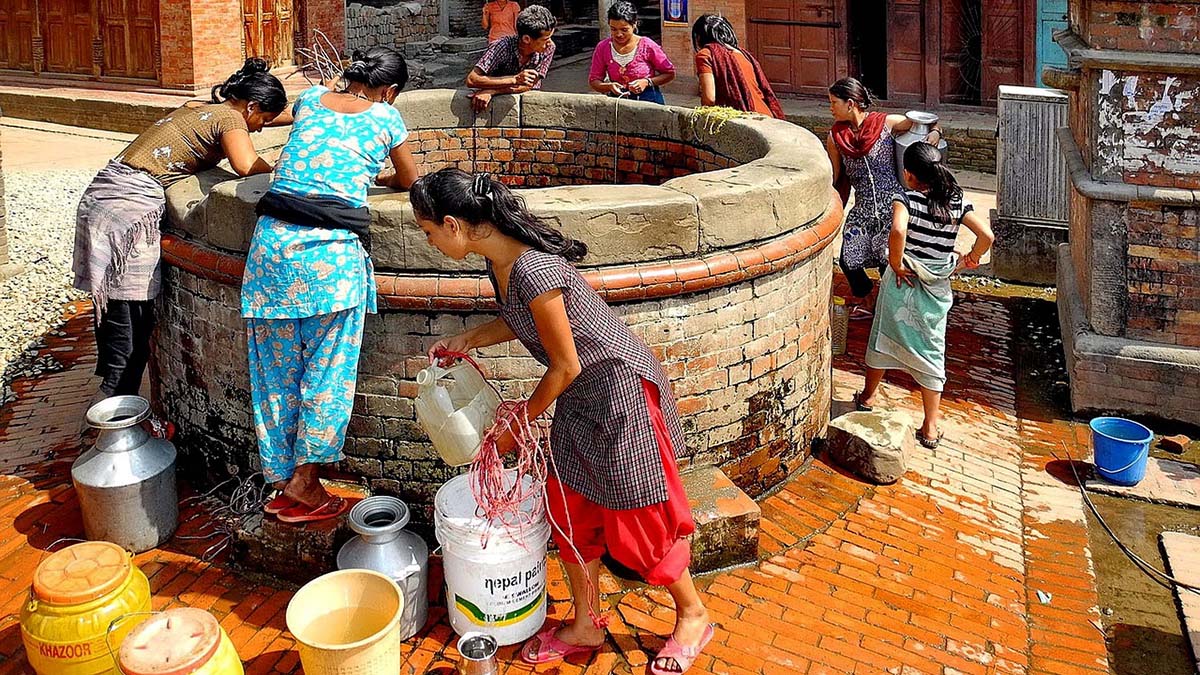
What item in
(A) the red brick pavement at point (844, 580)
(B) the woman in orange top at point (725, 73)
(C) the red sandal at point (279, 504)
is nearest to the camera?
(A) the red brick pavement at point (844, 580)

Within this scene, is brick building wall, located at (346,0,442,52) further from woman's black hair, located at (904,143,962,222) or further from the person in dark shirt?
woman's black hair, located at (904,143,962,222)

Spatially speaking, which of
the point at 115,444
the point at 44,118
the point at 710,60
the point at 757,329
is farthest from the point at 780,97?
the point at 115,444

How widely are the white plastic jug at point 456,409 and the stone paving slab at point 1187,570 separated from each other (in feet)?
10.00

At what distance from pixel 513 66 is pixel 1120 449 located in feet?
14.2

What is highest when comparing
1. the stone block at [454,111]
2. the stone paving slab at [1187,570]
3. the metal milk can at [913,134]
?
the stone block at [454,111]

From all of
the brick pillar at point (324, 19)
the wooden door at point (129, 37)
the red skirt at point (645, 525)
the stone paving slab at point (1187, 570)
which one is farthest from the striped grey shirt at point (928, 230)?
the brick pillar at point (324, 19)

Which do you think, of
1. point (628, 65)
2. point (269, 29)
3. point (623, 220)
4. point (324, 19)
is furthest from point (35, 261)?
point (324, 19)

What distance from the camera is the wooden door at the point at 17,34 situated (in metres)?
16.7

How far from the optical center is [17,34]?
55.3 ft

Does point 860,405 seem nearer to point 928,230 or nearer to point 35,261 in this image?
point 928,230

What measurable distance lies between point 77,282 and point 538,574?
276cm

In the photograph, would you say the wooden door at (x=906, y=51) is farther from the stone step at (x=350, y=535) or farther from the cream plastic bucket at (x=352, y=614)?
the cream plastic bucket at (x=352, y=614)

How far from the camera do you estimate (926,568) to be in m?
5.26

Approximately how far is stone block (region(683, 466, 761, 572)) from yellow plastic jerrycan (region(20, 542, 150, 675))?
217 cm
